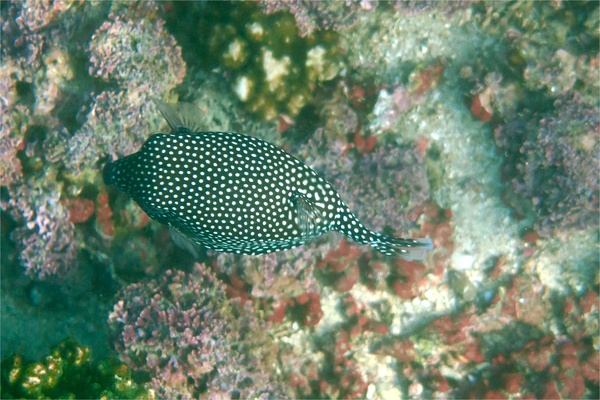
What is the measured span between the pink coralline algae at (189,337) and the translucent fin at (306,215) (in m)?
1.98

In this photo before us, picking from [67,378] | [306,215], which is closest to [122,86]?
[306,215]

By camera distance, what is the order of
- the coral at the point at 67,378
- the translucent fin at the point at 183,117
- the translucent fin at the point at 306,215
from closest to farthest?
the translucent fin at the point at 306,215 → the translucent fin at the point at 183,117 → the coral at the point at 67,378

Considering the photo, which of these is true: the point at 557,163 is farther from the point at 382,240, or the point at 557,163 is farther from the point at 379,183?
the point at 382,240

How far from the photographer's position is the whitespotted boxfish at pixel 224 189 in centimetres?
411

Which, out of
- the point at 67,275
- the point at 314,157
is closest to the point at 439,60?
the point at 314,157

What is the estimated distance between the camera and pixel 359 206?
6176 mm

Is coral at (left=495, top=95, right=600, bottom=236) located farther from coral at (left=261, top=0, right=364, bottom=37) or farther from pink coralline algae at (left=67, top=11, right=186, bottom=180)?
pink coralline algae at (left=67, top=11, right=186, bottom=180)

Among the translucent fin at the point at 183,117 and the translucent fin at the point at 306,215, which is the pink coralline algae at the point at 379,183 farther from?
the translucent fin at the point at 183,117

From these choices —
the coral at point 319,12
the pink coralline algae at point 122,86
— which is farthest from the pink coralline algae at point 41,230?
the coral at point 319,12

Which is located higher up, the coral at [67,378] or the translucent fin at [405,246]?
the translucent fin at [405,246]

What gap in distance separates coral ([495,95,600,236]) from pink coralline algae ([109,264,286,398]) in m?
4.39

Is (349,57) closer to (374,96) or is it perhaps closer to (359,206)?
(374,96)

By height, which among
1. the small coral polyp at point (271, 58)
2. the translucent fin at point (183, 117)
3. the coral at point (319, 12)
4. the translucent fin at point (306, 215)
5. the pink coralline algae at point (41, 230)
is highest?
the coral at point (319, 12)

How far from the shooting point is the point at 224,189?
4156 millimetres
